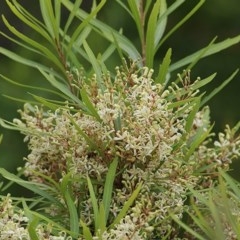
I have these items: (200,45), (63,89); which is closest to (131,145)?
(63,89)

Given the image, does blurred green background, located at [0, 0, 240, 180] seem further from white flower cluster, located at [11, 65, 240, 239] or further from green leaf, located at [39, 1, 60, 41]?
white flower cluster, located at [11, 65, 240, 239]

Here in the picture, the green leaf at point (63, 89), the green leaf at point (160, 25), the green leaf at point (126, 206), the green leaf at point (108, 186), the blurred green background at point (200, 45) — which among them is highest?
the blurred green background at point (200, 45)

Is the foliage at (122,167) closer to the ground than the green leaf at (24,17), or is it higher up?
closer to the ground

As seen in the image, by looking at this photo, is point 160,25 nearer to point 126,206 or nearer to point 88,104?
point 88,104

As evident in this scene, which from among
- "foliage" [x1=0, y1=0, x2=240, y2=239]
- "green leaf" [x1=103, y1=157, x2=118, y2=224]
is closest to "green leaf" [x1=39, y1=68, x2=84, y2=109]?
"foliage" [x1=0, y1=0, x2=240, y2=239]

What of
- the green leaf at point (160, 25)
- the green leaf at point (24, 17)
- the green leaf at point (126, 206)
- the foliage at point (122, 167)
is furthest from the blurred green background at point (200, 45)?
the green leaf at point (126, 206)

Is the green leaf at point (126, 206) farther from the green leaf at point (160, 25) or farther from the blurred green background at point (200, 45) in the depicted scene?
the blurred green background at point (200, 45)
